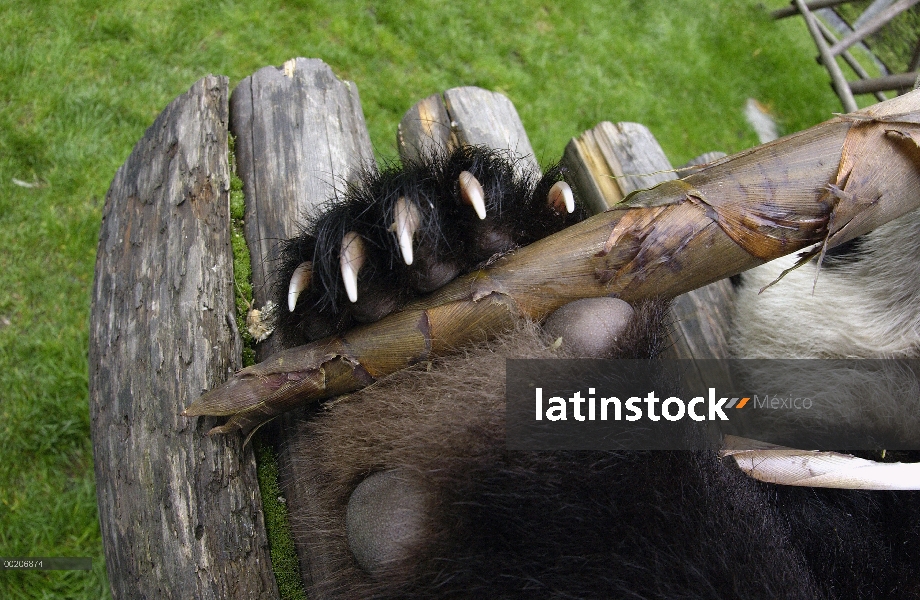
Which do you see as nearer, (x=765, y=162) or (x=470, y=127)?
(x=765, y=162)

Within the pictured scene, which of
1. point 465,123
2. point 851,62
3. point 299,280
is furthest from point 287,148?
point 851,62

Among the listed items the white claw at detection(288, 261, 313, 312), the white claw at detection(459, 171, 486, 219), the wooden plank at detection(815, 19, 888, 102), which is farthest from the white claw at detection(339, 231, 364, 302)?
the wooden plank at detection(815, 19, 888, 102)

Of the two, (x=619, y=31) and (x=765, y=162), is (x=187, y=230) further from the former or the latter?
(x=619, y=31)

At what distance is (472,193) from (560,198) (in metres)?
0.28

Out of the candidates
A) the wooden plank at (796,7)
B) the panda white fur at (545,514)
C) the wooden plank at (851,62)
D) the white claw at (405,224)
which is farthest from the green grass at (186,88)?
the white claw at (405,224)

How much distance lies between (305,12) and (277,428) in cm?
361

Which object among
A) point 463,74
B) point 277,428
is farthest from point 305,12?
point 277,428

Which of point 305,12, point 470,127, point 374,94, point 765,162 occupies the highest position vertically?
point 305,12

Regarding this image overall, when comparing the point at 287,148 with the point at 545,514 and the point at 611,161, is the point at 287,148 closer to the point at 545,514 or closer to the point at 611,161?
the point at 611,161

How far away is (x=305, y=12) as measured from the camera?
443cm

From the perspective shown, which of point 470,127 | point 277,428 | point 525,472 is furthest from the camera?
point 470,127

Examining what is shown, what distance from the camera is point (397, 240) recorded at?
1.40 metres

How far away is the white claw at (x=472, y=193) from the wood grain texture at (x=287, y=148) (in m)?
0.61

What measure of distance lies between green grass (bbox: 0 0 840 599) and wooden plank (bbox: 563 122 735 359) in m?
1.28
